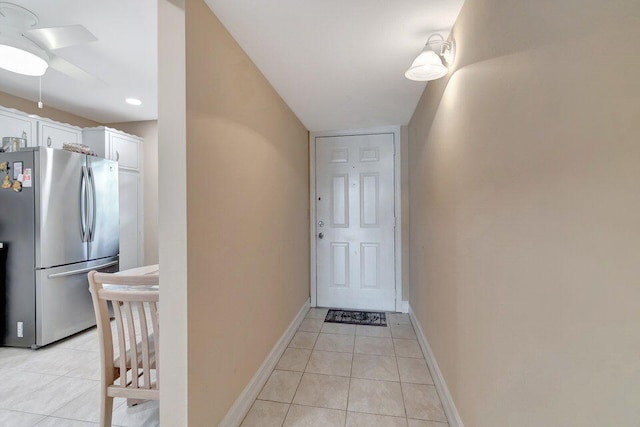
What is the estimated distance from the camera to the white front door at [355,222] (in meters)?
3.36

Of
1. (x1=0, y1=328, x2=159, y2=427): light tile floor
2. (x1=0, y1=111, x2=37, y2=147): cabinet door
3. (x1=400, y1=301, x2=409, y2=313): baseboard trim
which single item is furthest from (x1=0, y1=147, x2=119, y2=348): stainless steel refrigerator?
(x1=400, y1=301, x2=409, y2=313): baseboard trim

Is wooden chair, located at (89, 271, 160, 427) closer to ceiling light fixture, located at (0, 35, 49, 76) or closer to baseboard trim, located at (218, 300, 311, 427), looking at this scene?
baseboard trim, located at (218, 300, 311, 427)

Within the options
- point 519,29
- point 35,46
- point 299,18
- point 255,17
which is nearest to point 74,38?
point 35,46

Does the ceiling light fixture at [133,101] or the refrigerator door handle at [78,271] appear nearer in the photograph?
the refrigerator door handle at [78,271]

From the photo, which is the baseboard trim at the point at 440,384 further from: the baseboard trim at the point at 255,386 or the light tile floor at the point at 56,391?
the light tile floor at the point at 56,391

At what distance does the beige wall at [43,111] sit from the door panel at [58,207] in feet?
3.43

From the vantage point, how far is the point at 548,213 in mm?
747

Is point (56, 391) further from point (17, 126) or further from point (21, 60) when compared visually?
point (17, 126)

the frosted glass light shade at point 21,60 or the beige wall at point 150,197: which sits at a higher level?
the frosted glass light shade at point 21,60

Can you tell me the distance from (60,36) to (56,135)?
2.16 m

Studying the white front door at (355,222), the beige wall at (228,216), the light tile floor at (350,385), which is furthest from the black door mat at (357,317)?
A: the beige wall at (228,216)

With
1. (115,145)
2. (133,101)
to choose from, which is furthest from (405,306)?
(115,145)

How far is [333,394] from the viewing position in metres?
1.85

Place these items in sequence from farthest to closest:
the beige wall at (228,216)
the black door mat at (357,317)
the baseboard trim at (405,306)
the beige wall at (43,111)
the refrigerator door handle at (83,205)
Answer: the baseboard trim at (405,306)
the black door mat at (357,317)
the beige wall at (43,111)
the refrigerator door handle at (83,205)
the beige wall at (228,216)
